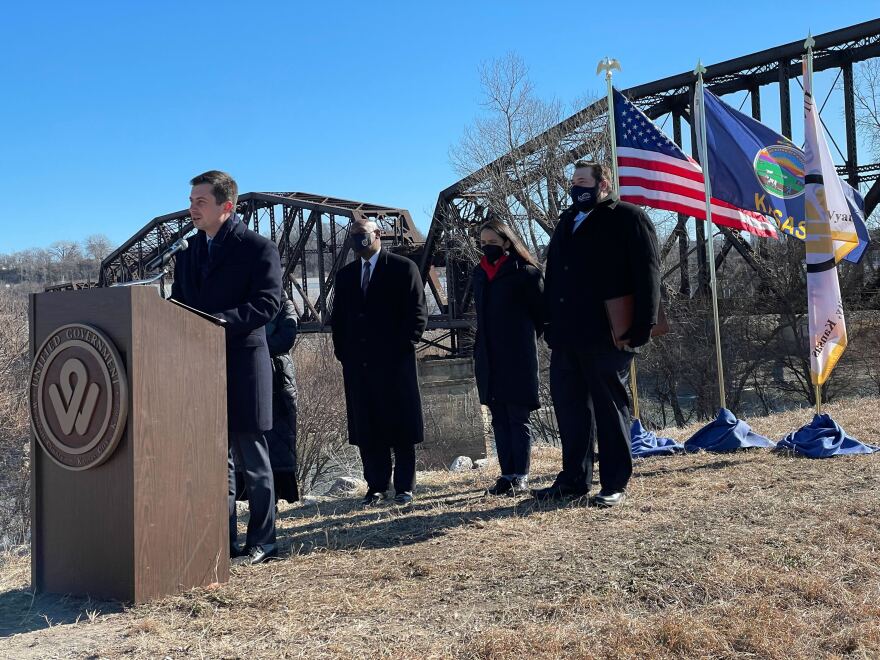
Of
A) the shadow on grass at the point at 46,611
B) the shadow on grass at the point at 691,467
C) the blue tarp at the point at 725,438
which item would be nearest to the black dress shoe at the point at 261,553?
the shadow on grass at the point at 46,611

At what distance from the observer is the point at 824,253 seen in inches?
284

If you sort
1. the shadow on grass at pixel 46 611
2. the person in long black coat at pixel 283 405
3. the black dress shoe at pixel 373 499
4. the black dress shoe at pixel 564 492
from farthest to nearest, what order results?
the black dress shoe at pixel 373 499 < the person in long black coat at pixel 283 405 < the black dress shoe at pixel 564 492 < the shadow on grass at pixel 46 611

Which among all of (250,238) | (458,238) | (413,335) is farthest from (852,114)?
(250,238)

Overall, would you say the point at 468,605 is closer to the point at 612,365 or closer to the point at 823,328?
the point at 612,365

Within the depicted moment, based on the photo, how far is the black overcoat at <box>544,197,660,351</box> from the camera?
509cm

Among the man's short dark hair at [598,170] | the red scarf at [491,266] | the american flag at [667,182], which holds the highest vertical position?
the american flag at [667,182]

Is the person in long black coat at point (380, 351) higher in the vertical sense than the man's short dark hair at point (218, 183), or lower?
lower

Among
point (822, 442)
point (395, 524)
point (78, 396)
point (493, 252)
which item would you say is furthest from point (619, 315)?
point (78, 396)

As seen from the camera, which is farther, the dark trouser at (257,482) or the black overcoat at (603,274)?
the black overcoat at (603,274)

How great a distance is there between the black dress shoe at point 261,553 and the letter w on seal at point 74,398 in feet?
3.91

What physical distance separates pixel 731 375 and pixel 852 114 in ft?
28.0

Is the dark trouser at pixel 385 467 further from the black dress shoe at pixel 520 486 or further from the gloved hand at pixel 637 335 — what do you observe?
the gloved hand at pixel 637 335

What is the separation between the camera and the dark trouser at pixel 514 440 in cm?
627

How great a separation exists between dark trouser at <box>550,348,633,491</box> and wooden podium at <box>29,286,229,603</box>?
2344 millimetres
